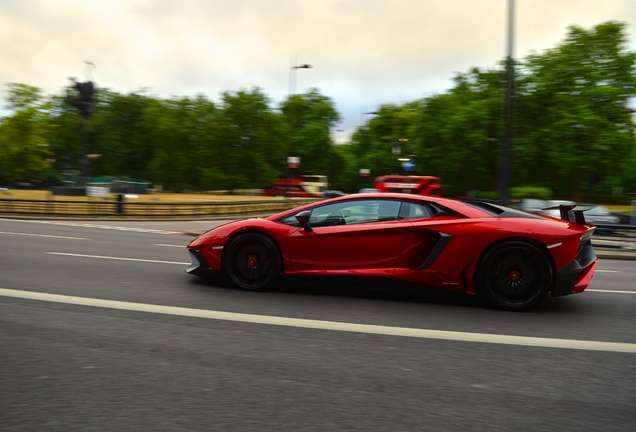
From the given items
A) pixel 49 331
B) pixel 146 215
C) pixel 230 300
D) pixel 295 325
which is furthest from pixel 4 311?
pixel 146 215

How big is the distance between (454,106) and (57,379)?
183ft

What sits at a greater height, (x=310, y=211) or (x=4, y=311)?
(x=310, y=211)

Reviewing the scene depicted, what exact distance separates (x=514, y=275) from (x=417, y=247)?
3.22ft

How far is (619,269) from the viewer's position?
36.7 ft

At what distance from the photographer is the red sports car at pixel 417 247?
6.12 metres

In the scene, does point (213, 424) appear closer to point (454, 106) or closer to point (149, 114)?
point (454, 106)

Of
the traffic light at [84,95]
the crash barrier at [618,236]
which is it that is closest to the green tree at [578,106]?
the crash barrier at [618,236]

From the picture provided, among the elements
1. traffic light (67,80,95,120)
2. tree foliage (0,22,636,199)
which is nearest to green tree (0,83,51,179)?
tree foliage (0,22,636,199)

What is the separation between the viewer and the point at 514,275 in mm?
6184

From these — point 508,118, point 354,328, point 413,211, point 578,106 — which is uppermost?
point 578,106

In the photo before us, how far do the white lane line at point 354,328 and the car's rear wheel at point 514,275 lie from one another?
113cm

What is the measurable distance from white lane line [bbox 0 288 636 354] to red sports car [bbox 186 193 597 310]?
1.18m

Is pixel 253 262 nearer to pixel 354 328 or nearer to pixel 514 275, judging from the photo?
pixel 354 328

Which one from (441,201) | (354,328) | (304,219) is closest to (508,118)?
(441,201)
